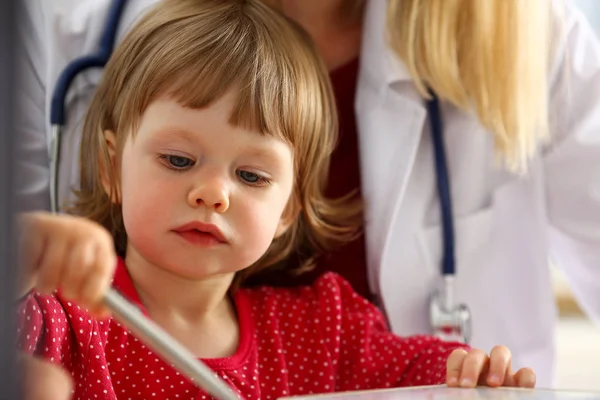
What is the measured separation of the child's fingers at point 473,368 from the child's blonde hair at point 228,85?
25 centimetres

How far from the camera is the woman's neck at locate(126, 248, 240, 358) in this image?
851mm

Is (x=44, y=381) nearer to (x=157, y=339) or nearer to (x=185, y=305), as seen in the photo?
(x=157, y=339)

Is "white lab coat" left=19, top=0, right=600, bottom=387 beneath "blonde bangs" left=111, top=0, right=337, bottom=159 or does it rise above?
beneath

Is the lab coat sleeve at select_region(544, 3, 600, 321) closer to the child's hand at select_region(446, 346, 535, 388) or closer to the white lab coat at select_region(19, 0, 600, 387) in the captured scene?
the white lab coat at select_region(19, 0, 600, 387)

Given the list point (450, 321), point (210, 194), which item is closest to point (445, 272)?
point (450, 321)

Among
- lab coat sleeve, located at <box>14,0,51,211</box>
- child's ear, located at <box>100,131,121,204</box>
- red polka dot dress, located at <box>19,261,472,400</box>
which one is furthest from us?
lab coat sleeve, located at <box>14,0,51,211</box>

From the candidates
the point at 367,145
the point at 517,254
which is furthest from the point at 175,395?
the point at 517,254

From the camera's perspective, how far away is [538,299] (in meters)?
1.12

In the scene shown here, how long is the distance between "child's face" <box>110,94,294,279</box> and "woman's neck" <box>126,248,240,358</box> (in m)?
0.03

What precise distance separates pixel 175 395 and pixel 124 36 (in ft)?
1.20

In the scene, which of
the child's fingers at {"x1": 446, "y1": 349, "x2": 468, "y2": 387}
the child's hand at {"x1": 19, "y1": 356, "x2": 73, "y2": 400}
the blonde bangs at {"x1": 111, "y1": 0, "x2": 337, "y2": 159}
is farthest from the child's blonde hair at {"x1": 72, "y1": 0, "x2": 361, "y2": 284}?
the child's hand at {"x1": 19, "y1": 356, "x2": 73, "y2": 400}

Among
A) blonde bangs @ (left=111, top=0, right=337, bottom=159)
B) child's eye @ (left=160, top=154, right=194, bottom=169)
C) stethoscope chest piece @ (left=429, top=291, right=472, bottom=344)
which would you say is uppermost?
blonde bangs @ (left=111, top=0, right=337, bottom=159)

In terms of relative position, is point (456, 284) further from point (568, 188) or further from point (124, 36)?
point (124, 36)

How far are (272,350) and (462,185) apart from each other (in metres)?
0.33
